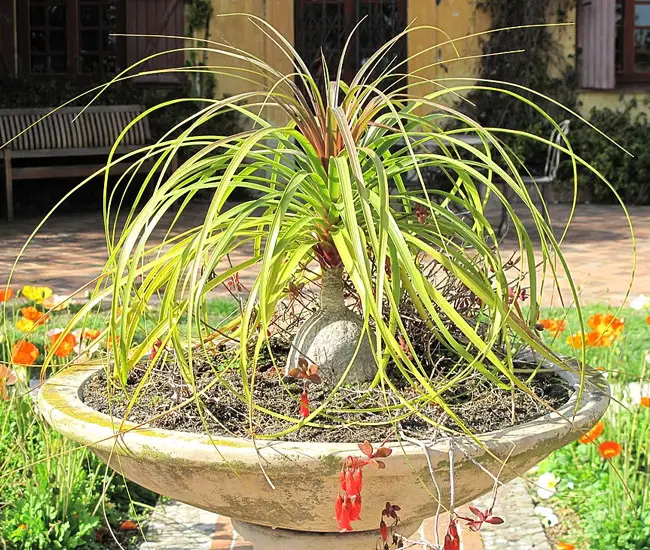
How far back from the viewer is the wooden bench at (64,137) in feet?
32.0

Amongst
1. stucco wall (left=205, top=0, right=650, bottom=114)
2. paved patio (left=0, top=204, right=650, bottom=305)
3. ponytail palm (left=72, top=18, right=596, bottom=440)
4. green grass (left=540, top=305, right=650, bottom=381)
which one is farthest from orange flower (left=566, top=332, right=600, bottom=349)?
stucco wall (left=205, top=0, right=650, bottom=114)

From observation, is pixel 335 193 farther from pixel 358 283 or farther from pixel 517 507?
pixel 517 507

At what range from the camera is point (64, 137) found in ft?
33.1

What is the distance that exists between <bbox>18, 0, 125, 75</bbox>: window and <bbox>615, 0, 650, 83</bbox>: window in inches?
231

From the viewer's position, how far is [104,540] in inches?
119

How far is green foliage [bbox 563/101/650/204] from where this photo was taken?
36.2 ft

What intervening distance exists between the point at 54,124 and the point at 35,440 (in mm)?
7200

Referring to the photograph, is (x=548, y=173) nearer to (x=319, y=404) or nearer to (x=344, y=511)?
(x=319, y=404)

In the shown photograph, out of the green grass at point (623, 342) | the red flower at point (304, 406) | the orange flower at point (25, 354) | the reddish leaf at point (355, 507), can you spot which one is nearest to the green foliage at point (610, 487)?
the green grass at point (623, 342)

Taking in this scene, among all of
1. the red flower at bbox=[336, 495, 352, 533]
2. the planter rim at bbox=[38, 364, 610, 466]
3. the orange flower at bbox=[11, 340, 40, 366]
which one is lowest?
the orange flower at bbox=[11, 340, 40, 366]

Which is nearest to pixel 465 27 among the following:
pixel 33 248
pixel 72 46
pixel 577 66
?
pixel 577 66

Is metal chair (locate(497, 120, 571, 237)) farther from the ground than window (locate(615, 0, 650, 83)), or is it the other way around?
window (locate(615, 0, 650, 83))

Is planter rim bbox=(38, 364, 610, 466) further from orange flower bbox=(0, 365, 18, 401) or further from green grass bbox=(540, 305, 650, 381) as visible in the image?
green grass bbox=(540, 305, 650, 381)

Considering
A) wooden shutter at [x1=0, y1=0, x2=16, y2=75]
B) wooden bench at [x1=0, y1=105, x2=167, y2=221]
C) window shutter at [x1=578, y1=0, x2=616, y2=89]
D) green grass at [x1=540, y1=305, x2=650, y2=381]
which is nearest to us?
green grass at [x1=540, y1=305, x2=650, y2=381]
